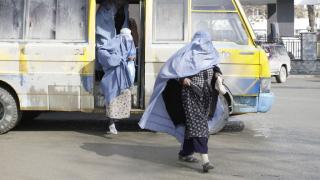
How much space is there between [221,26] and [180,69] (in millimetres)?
2777

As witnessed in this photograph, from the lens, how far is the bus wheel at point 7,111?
9.81m

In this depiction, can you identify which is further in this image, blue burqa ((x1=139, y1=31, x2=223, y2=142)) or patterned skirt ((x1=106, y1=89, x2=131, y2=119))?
patterned skirt ((x1=106, y1=89, x2=131, y2=119))

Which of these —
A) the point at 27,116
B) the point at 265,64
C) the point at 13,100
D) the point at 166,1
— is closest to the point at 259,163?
the point at 265,64

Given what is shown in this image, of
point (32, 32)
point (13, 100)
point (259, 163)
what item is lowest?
point (259, 163)

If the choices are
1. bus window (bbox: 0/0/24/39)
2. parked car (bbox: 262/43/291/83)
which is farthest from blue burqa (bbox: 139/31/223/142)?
parked car (bbox: 262/43/291/83)

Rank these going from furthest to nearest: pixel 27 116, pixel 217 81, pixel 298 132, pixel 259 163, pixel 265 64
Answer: pixel 27 116, pixel 298 132, pixel 265 64, pixel 259 163, pixel 217 81

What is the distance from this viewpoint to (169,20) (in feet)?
32.1

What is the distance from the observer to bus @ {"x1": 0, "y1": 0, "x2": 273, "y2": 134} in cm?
→ 970

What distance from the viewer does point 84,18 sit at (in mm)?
9781

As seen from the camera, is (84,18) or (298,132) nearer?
(84,18)

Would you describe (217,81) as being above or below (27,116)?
above

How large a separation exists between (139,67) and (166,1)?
1.16m

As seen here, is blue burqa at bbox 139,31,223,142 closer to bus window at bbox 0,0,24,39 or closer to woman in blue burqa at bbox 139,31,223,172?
woman in blue burqa at bbox 139,31,223,172

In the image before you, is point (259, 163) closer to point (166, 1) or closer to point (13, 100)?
point (166, 1)
